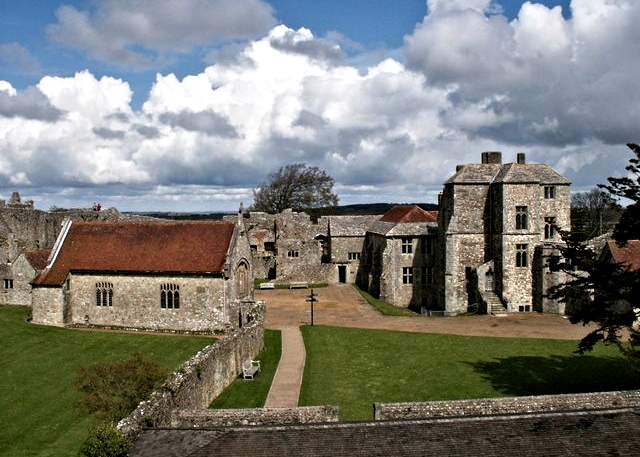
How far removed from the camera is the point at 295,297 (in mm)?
47469

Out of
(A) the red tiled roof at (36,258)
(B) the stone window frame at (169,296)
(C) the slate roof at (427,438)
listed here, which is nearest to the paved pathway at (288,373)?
(B) the stone window frame at (169,296)

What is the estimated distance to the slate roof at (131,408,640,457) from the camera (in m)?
10.9

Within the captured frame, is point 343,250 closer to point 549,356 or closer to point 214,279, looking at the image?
point 214,279

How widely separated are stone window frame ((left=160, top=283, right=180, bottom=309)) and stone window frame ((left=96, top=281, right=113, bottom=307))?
3.59 metres

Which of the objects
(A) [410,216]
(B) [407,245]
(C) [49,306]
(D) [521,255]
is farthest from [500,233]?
(C) [49,306]

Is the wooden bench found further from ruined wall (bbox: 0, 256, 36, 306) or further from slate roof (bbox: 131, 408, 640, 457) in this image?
ruined wall (bbox: 0, 256, 36, 306)

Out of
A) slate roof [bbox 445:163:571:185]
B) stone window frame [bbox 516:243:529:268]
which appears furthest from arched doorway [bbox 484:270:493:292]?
slate roof [bbox 445:163:571:185]

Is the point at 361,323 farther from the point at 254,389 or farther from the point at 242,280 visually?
the point at 254,389

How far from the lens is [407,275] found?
150 ft

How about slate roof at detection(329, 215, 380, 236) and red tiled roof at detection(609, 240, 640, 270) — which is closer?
red tiled roof at detection(609, 240, 640, 270)

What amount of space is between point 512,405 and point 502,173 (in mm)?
25964

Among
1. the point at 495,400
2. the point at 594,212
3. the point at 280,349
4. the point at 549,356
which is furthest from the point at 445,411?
the point at 594,212

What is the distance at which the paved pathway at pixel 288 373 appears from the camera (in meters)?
21.3

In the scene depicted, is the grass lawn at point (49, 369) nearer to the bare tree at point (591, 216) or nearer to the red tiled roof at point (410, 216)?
the red tiled roof at point (410, 216)
